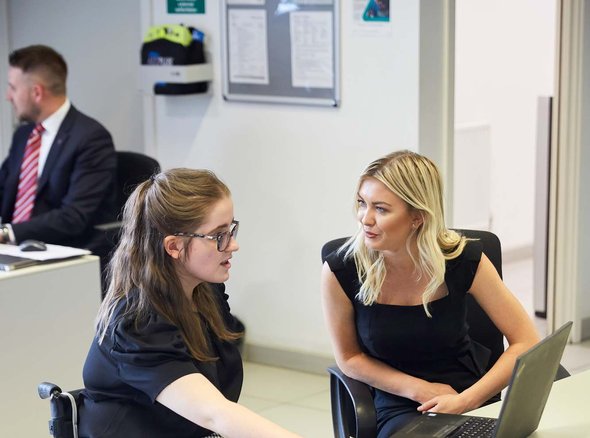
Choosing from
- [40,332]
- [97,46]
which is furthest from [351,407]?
[97,46]

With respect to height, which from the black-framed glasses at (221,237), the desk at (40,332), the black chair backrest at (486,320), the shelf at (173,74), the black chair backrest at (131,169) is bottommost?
the desk at (40,332)

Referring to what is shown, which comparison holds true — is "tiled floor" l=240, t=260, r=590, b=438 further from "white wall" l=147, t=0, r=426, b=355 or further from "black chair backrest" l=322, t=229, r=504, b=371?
"black chair backrest" l=322, t=229, r=504, b=371

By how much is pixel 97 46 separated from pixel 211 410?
160 inches

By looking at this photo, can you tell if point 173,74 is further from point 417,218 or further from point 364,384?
point 364,384

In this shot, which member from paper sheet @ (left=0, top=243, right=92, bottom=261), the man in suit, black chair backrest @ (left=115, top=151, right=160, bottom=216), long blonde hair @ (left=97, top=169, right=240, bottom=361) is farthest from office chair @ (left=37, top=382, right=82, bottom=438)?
black chair backrest @ (left=115, top=151, right=160, bottom=216)

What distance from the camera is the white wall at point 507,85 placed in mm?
6551

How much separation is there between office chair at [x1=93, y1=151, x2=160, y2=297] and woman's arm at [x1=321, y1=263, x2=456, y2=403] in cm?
187

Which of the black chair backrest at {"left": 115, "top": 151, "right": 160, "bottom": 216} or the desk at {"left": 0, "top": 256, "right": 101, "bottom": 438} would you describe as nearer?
the desk at {"left": 0, "top": 256, "right": 101, "bottom": 438}

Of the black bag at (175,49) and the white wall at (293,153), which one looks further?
the black bag at (175,49)

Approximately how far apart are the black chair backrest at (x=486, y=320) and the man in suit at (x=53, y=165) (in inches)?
73.6

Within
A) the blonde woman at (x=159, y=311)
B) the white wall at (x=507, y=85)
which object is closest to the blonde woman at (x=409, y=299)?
the blonde woman at (x=159, y=311)

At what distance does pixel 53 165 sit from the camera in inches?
178

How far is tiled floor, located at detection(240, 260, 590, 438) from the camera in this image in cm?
421

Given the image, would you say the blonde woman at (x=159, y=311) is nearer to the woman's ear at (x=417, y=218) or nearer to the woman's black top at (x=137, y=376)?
the woman's black top at (x=137, y=376)
